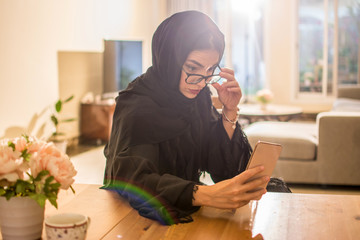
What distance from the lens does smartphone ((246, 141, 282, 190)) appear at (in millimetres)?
1312

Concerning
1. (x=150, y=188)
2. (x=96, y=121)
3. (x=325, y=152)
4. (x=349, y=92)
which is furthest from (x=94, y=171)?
(x=349, y=92)

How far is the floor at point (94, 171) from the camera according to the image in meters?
3.99

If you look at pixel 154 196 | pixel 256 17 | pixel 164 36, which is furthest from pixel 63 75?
pixel 154 196

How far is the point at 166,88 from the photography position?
177cm

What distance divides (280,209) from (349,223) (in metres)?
0.19

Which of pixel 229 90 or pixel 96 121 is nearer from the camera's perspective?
pixel 229 90

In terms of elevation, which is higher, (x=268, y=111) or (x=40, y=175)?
(x=40, y=175)

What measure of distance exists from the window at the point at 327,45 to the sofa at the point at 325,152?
12.0 feet

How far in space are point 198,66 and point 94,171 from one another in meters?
3.14

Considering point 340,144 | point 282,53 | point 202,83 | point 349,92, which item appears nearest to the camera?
point 202,83

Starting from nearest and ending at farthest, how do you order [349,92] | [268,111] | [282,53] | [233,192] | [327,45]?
[233,192] → [268,111] → [349,92] → [327,45] → [282,53]

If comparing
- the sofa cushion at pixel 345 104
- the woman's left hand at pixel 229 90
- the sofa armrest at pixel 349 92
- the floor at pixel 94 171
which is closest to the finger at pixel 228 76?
the woman's left hand at pixel 229 90

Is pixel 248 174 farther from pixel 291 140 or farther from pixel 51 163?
pixel 291 140

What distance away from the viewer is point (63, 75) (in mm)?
5594
